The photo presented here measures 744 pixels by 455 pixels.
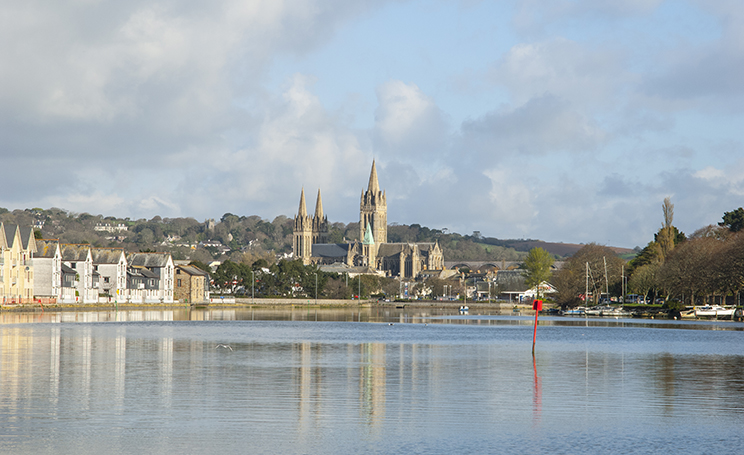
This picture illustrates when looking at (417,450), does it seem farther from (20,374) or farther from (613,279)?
(613,279)

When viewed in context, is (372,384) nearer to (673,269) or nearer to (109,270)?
(673,269)

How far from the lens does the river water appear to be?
1745 cm

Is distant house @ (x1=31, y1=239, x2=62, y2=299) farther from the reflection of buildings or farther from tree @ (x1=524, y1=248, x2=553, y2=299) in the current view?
tree @ (x1=524, y1=248, x2=553, y2=299)

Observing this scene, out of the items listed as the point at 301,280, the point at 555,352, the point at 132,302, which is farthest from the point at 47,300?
the point at 555,352

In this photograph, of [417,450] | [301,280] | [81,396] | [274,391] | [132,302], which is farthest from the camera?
[301,280]

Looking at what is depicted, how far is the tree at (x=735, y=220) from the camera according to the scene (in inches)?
4572

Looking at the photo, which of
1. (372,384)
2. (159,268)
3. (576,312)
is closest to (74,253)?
(159,268)

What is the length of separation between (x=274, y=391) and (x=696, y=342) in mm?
39247

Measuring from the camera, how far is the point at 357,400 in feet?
76.9

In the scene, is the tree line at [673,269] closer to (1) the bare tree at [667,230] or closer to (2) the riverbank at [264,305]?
(1) the bare tree at [667,230]

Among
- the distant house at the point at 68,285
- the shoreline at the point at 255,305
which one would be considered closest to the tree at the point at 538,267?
the shoreline at the point at 255,305

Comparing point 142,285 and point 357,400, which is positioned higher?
point 142,285

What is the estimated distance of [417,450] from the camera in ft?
54.7

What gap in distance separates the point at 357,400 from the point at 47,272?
3507 inches
